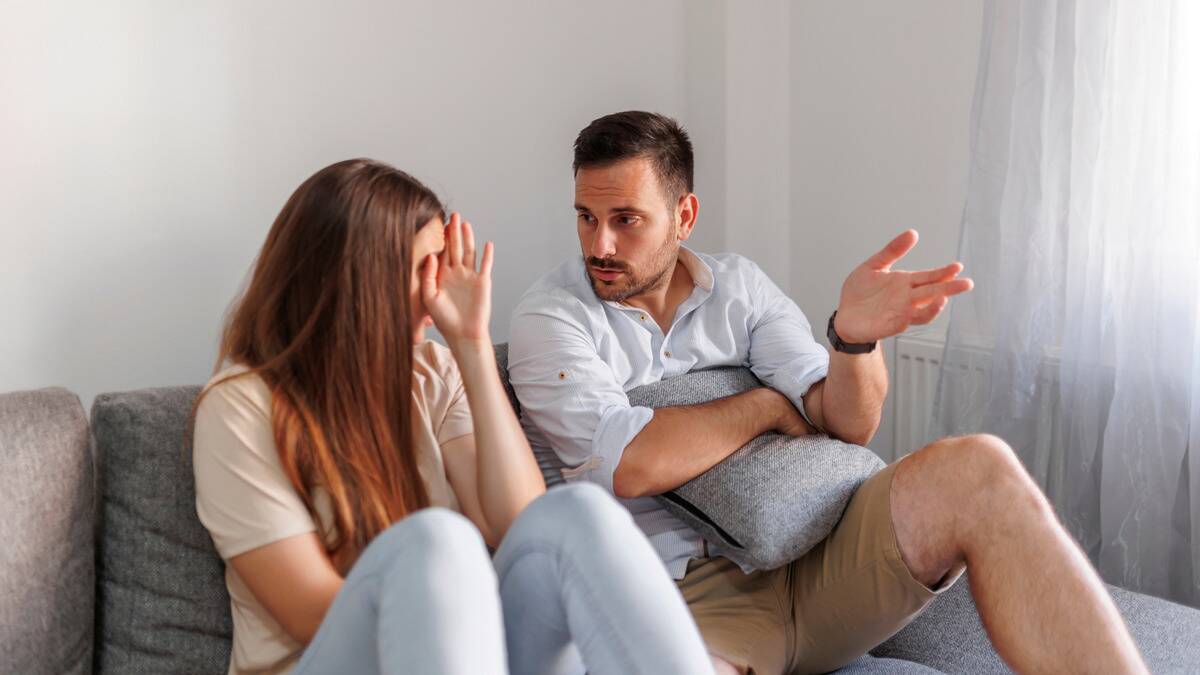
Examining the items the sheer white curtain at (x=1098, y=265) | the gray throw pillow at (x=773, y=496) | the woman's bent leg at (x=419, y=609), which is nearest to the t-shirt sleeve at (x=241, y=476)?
the woman's bent leg at (x=419, y=609)

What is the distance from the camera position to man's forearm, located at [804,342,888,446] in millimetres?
1907

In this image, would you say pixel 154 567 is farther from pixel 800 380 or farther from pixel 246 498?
pixel 800 380

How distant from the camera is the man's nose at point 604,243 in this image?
2.04m

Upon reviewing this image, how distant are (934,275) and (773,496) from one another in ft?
1.37

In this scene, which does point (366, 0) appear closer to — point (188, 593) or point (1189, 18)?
point (188, 593)

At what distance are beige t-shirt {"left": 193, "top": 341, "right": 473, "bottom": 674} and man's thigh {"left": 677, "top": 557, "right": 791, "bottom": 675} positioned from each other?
0.64 m

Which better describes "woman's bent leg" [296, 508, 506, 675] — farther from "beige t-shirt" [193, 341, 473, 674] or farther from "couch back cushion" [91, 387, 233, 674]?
"couch back cushion" [91, 387, 233, 674]

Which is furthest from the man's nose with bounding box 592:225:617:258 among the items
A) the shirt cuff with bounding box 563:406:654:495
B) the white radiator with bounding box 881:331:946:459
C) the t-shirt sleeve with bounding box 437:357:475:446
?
the white radiator with bounding box 881:331:946:459

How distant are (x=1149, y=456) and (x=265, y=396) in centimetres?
159

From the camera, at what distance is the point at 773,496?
173 centimetres

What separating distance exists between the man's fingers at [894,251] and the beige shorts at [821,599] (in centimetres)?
32

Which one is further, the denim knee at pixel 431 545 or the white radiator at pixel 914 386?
the white radiator at pixel 914 386

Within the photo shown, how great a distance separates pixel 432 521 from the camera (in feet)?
4.08

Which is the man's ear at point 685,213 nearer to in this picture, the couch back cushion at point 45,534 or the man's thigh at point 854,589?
the man's thigh at point 854,589
